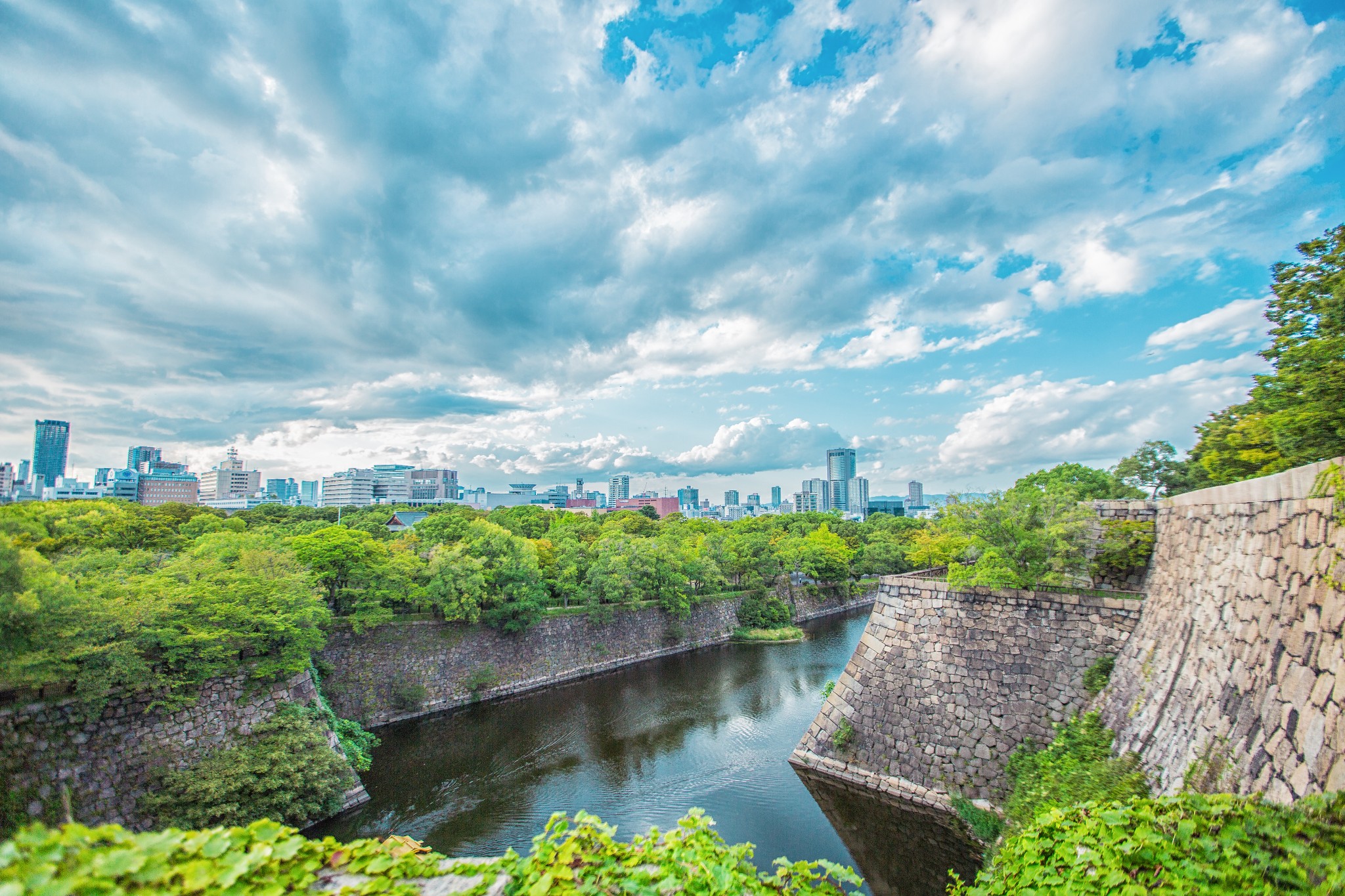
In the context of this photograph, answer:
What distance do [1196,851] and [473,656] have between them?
803 inches

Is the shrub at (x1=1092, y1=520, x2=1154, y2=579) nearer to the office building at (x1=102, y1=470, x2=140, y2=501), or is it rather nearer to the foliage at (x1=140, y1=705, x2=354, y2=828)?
the foliage at (x1=140, y1=705, x2=354, y2=828)

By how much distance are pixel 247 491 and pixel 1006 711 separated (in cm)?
13625

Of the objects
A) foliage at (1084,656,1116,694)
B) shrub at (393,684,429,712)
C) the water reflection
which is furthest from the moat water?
foliage at (1084,656,1116,694)

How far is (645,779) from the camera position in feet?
43.1

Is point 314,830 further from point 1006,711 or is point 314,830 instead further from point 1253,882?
point 1253,882

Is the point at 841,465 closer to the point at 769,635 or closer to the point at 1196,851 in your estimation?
the point at 769,635

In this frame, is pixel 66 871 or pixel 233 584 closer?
pixel 66 871

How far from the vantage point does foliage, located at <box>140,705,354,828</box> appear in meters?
9.98

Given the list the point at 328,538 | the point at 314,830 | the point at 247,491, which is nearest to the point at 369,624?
the point at 328,538

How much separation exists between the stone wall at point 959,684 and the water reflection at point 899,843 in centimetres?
32

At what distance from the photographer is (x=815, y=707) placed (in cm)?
1728

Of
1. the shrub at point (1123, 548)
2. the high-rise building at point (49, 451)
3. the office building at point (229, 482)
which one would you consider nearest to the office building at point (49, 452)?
the high-rise building at point (49, 451)

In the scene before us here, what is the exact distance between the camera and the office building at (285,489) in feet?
467

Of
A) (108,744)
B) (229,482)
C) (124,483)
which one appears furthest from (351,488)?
(108,744)
